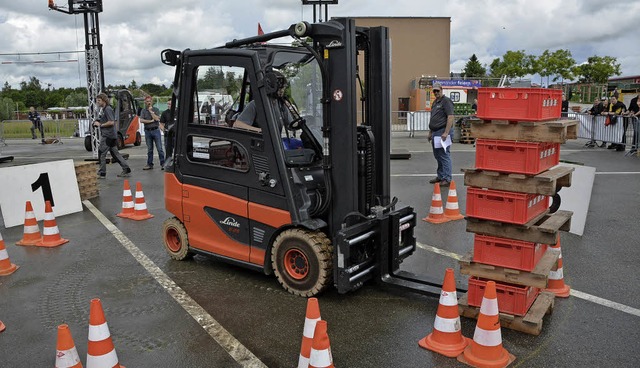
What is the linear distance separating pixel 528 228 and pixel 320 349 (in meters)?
2.09

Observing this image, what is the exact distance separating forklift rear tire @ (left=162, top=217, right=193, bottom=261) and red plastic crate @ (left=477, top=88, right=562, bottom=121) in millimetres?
3584

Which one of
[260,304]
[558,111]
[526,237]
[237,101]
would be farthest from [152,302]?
[558,111]

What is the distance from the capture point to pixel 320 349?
322 cm

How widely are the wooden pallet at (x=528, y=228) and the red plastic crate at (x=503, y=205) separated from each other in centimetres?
5

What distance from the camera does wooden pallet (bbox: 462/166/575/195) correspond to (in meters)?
4.14

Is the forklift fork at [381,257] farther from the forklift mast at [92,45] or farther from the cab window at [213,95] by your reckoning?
the forklift mast at [92,45]

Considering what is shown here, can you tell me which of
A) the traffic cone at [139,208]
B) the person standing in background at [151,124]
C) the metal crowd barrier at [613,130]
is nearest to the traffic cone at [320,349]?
the traffic cone at [139,208]

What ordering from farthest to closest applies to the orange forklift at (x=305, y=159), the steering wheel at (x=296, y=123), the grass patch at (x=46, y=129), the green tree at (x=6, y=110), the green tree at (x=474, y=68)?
the green tree at (x=474, y=68) → the green tree at (x=6, y=110) → the grass patch at (x=46, y=129) → the steering wheel at (x=296, y=123) → the orange forklift at (x=305, y=159)

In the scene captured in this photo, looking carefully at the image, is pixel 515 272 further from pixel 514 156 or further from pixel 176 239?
pixel 176 239

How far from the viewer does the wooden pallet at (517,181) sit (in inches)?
163

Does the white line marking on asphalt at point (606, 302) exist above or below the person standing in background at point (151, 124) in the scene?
below

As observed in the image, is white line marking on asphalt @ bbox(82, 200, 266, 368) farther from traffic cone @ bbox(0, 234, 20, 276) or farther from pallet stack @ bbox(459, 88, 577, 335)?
pallet stack @ bbox(459, 88, 577, 335)

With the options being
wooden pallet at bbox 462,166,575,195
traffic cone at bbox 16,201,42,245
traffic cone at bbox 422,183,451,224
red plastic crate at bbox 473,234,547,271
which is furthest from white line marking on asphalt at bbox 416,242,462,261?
traffic cone at bbox 16,201,42,245

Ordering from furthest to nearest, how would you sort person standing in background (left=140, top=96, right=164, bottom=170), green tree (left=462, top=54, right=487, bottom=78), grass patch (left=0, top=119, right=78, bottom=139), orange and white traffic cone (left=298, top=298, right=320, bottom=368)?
green tree (left=462, top=54, right=487, bottom=78)
grass patch (left=0, top=119, right=78, bottom=139)
person standing in background (left=140, top=96, right=164, bottom=170)
orange and white traffic cone (left=298, top=298, right=320, bottom=368)
